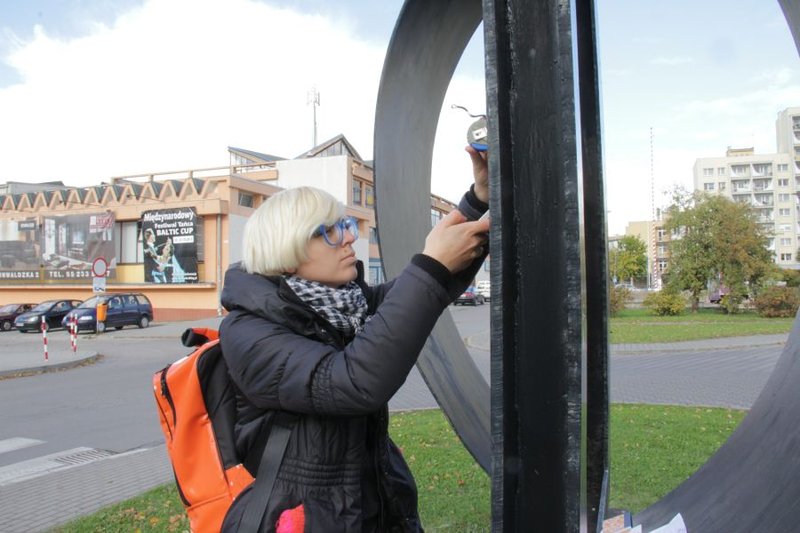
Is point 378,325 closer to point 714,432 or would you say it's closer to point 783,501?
point 783,501

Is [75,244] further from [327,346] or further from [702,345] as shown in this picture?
[327,346]

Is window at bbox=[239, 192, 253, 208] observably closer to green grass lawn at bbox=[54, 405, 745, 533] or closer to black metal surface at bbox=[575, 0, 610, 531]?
green grass lawn at bbox=[54, 405, 745, 533]

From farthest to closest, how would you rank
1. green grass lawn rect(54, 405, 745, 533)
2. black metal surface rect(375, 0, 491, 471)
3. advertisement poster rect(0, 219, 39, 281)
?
advertisement poster rect(0, 219, 39, 281), green grass lawn rect(54, 405, 745, 533), black metal surface rect(375, 0, 491, 471)

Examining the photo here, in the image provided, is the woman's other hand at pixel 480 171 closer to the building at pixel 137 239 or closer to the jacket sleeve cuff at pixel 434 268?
the jacket sleeve cuff at pixel 434 268

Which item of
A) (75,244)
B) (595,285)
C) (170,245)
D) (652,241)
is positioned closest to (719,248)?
(170,245)

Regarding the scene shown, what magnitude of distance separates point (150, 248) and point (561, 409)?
33.2 metres

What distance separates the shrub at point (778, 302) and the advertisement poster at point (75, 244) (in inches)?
1207

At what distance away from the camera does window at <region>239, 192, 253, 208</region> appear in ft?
108

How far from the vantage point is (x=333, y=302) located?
1.69 metres

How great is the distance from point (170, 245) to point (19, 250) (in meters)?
10.1

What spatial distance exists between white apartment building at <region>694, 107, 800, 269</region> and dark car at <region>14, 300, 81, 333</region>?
3227 inches

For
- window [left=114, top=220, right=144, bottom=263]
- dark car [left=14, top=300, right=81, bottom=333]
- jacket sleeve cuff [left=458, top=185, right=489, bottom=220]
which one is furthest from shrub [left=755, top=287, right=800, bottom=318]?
window [left=114, top=220, right=144, bottom=263]

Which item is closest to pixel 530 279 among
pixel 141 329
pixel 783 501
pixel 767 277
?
pixel 783 501

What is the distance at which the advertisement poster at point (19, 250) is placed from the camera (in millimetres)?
34219
